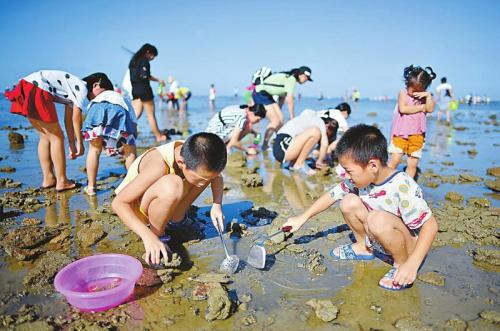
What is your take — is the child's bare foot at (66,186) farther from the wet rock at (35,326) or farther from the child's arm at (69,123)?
the wet rock at (35,326)

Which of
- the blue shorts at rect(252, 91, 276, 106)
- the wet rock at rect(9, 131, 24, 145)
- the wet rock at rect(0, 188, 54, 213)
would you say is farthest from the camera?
the wet rock at rect(9, 131, 24, 145)

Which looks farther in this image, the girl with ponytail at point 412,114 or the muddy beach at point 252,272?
the girl with ponytail at point 412,114

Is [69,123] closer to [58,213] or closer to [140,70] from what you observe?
[58,213]

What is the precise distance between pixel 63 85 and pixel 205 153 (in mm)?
2619

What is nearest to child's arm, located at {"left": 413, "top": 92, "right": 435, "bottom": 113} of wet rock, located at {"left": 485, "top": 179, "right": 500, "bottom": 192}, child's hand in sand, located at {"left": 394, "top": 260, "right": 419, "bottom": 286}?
wet rock, located at {"left": 485, "top": 179, "right": 500, "bottom": 192}

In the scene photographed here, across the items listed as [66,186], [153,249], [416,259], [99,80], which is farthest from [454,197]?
[66,186]

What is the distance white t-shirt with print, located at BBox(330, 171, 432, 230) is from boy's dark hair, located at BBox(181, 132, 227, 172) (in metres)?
1.06

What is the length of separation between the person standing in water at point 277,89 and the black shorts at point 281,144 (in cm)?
143

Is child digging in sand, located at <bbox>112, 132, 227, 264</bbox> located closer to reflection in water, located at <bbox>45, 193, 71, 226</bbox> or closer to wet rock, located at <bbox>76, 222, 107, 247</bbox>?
wet rock, located at <bbox>76, 222, 107, 247</bbox>

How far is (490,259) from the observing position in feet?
8.20

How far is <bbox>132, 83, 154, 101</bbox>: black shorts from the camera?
266 inches

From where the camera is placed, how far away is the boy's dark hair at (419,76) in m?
4.01

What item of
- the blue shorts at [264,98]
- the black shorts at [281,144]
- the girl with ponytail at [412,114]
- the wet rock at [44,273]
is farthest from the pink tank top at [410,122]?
the wet rock at [44,273]

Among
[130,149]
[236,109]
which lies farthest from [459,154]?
[130,149]
